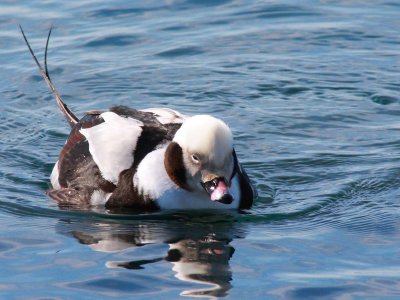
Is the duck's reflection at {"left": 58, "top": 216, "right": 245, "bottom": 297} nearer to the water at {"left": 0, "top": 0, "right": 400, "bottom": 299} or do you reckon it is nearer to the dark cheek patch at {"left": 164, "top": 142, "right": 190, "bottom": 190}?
the water at {"left": 0, "top": 0, "right": 400, "bottom": 299}

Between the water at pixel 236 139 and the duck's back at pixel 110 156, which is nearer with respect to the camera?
the water at pixel 236 139

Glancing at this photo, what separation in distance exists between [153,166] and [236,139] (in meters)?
2.14

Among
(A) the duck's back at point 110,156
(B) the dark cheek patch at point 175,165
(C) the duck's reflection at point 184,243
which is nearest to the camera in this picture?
(C) the duck's reflection at point 184,243

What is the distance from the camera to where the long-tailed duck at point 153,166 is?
8.97 m

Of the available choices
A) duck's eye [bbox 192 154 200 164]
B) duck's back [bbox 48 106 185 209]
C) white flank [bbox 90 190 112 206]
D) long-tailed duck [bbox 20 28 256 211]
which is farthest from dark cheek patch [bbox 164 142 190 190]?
white flank [bbox 90 190 112 206]

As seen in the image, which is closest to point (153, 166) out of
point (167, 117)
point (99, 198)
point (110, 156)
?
point (110, 156)

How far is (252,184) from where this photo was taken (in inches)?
400

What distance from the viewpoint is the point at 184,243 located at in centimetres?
884

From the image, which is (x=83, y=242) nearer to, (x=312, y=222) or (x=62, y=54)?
(x=312, y=222)

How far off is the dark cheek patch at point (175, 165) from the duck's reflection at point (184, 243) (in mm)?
306

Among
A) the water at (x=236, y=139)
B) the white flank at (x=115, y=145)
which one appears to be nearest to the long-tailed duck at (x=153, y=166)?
the white flank at (x=115, y=145)

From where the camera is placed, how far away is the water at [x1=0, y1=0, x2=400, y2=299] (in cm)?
812

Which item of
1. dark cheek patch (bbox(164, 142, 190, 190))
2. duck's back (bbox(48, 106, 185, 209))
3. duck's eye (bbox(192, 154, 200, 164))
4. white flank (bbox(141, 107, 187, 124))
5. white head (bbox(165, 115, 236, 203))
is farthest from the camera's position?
white flank (bbox(141, 107, 187, 124))

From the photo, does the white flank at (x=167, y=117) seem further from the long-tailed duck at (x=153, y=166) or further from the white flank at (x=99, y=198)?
the white flank at (x=99, y=198)
